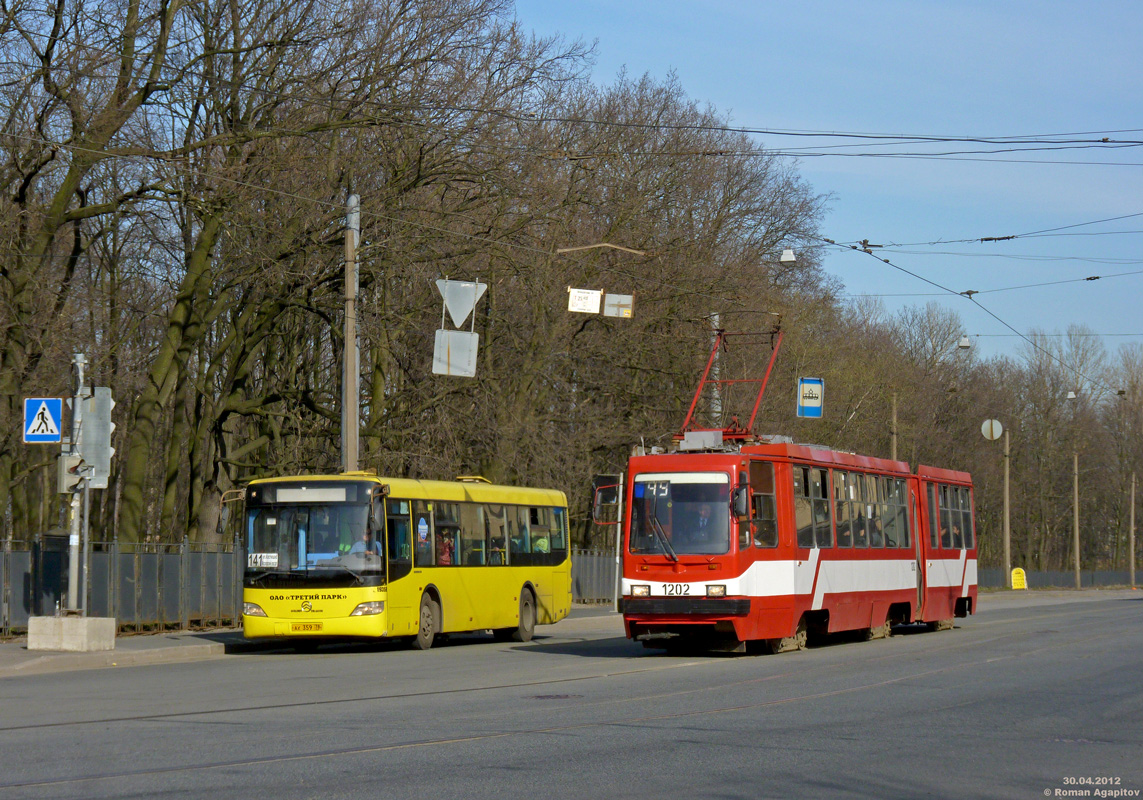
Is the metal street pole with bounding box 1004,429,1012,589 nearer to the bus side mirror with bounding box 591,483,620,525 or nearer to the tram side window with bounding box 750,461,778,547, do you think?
the tram side window with bounding box 750,461,778,547

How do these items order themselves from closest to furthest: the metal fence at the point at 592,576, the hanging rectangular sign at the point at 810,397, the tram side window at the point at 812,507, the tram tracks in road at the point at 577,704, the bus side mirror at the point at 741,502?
1. the tram tracks in road at the point at 577,704
2. the bus side mirror at the point at 741,502
3. the tram side window at the point at 812,507
4. the hanging rectangular sign at the point at 810,397
5. the metal fence at the point at 592,576

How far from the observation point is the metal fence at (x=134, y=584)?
74.2ft

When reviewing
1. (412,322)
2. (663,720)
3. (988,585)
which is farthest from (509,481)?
(988,585)

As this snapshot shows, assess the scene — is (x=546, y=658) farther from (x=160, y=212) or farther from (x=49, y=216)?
(x=160, y=212)

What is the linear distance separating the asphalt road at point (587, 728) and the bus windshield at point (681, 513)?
5.32 feet

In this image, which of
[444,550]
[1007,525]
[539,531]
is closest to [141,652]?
[444,550]

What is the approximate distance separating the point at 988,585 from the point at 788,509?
165 feet

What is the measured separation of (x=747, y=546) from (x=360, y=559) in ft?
19.4

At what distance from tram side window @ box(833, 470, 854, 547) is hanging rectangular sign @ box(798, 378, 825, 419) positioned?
1194 cm

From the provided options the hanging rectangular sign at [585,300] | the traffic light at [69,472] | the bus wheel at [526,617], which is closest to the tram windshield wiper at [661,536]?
the bus wheel at [526,617]

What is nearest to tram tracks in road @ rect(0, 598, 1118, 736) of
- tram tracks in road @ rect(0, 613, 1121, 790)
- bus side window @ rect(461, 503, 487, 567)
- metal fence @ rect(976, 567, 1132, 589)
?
tram tracks in road @ rect(0, 613, 1121, 790)

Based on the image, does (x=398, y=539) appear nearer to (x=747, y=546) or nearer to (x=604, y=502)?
(x=604, y=502)

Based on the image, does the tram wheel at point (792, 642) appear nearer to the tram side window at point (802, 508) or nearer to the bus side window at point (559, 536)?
the tram side window at point (802, 508)

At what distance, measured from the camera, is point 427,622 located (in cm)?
2233
